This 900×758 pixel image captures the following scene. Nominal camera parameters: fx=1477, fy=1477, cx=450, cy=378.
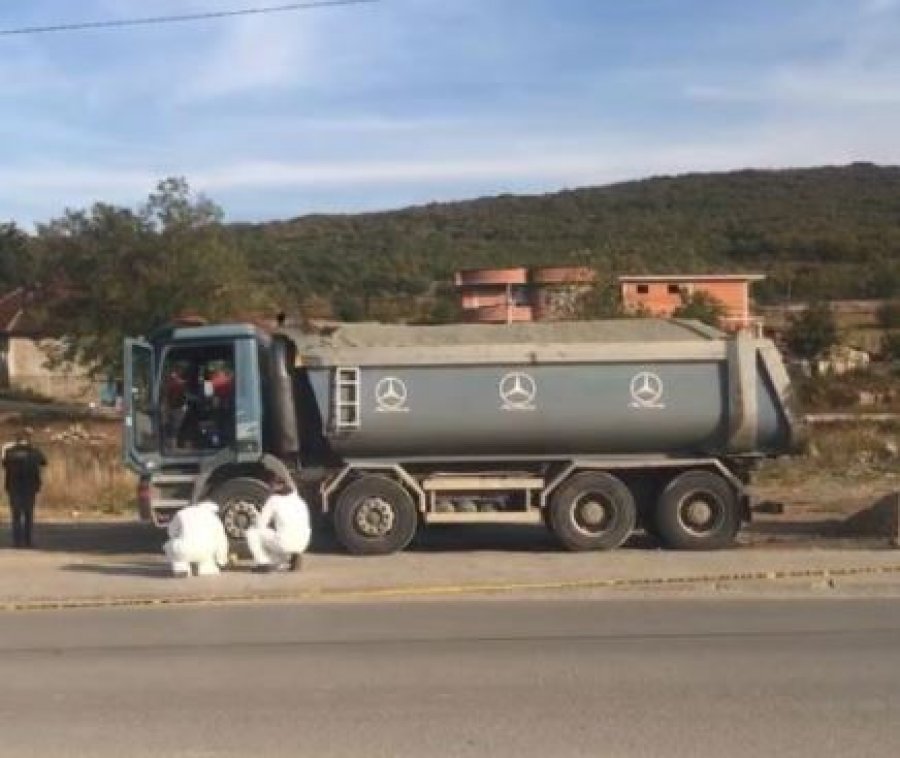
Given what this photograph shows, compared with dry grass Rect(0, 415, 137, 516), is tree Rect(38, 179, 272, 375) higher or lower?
higher

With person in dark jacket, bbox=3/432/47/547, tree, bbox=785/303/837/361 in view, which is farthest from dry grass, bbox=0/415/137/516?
tree, bbox=785/303/837/361

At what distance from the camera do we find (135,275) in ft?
212

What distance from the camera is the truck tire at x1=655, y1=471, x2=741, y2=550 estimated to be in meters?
17.9

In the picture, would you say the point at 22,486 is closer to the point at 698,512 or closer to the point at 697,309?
the point at 698,512

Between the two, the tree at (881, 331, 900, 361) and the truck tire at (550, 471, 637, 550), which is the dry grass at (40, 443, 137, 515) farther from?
the tree at (881, 331, 900, 361)

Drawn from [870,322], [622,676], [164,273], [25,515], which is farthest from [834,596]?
[870,322]

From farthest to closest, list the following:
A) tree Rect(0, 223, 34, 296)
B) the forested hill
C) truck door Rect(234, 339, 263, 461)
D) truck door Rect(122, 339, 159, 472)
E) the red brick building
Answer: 1. tree Rect(0, 223, 34, 296)
2. the forested hill
3. the red brick building
4. truck door Rect(122, 339, 159, 472)
5. truck door Rect(234, 339, 263, 461)

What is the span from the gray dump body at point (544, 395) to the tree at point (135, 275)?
43.7 meters

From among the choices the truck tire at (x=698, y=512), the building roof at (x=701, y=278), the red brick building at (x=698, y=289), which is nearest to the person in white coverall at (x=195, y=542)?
the truck tire at (x=698, y=512)

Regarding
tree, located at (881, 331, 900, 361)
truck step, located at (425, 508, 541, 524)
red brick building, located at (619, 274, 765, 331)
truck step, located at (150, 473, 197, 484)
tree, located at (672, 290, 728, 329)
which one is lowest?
truck step, located at (425, 508, 541, 524)

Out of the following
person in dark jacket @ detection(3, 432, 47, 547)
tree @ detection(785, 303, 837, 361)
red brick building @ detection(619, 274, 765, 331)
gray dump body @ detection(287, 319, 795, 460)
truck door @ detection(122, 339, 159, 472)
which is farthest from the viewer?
tree @ detection(785, 303, 837, 361)

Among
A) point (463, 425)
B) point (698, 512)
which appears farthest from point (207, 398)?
point (698, 512)

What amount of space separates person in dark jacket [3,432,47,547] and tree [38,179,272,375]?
1605 inches

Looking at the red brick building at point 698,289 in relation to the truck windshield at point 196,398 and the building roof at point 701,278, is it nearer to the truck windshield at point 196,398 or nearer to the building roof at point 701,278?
the building roof at point 701,278
